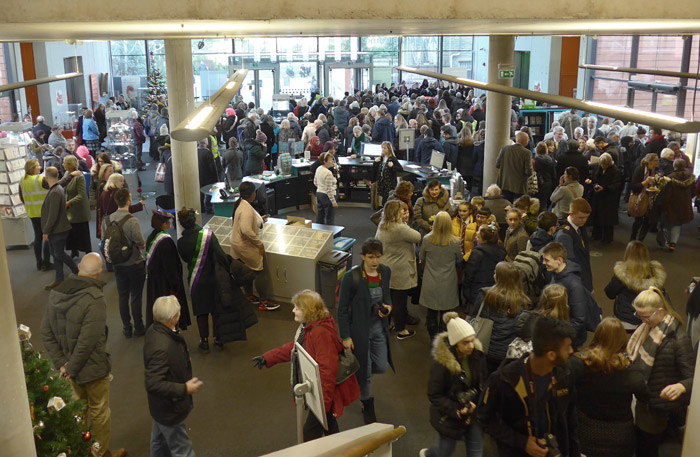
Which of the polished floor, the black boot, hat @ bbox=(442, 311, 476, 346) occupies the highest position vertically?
hat @ bbox=(442, 311, 476, 346)

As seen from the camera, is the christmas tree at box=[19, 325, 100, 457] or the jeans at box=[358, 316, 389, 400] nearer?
the christmas tree at box=[19, 325, 100, 457]

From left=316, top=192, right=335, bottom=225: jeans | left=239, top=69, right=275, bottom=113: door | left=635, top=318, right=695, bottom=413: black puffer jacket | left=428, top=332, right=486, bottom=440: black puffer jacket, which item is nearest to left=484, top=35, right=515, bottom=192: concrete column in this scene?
left=316, top=192, right=335, bottom=225: jeans

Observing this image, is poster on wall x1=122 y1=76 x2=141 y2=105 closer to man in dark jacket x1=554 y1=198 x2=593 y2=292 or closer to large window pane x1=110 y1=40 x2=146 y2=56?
large window pane x1=110 y1=40 x2=146 y2=56

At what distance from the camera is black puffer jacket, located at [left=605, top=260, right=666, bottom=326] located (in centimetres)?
529

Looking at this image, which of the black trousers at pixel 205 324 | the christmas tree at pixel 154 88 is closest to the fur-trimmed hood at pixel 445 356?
the black trousers at pixel 205 324

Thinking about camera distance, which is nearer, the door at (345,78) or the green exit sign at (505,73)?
the green exit sign at (505,73)

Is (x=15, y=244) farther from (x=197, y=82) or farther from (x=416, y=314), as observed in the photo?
(x=197, y=82)

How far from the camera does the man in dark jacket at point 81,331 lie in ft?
15.2

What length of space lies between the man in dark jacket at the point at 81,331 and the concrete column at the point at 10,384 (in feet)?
6.62

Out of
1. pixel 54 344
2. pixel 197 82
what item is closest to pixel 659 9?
pixel 54 344

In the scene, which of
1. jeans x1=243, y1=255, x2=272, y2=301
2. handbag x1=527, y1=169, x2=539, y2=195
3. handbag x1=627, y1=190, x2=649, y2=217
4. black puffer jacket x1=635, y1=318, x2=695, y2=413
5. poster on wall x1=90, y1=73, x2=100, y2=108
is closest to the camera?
black puffer jacket x1=635, y1=318, x2=695, y2=413

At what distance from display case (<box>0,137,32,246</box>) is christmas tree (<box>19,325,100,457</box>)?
6.16 meters

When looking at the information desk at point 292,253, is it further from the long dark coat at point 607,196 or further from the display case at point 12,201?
the long dark coat at point 607,196

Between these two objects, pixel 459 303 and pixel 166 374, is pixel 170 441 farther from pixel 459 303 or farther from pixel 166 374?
pixel 459 303
